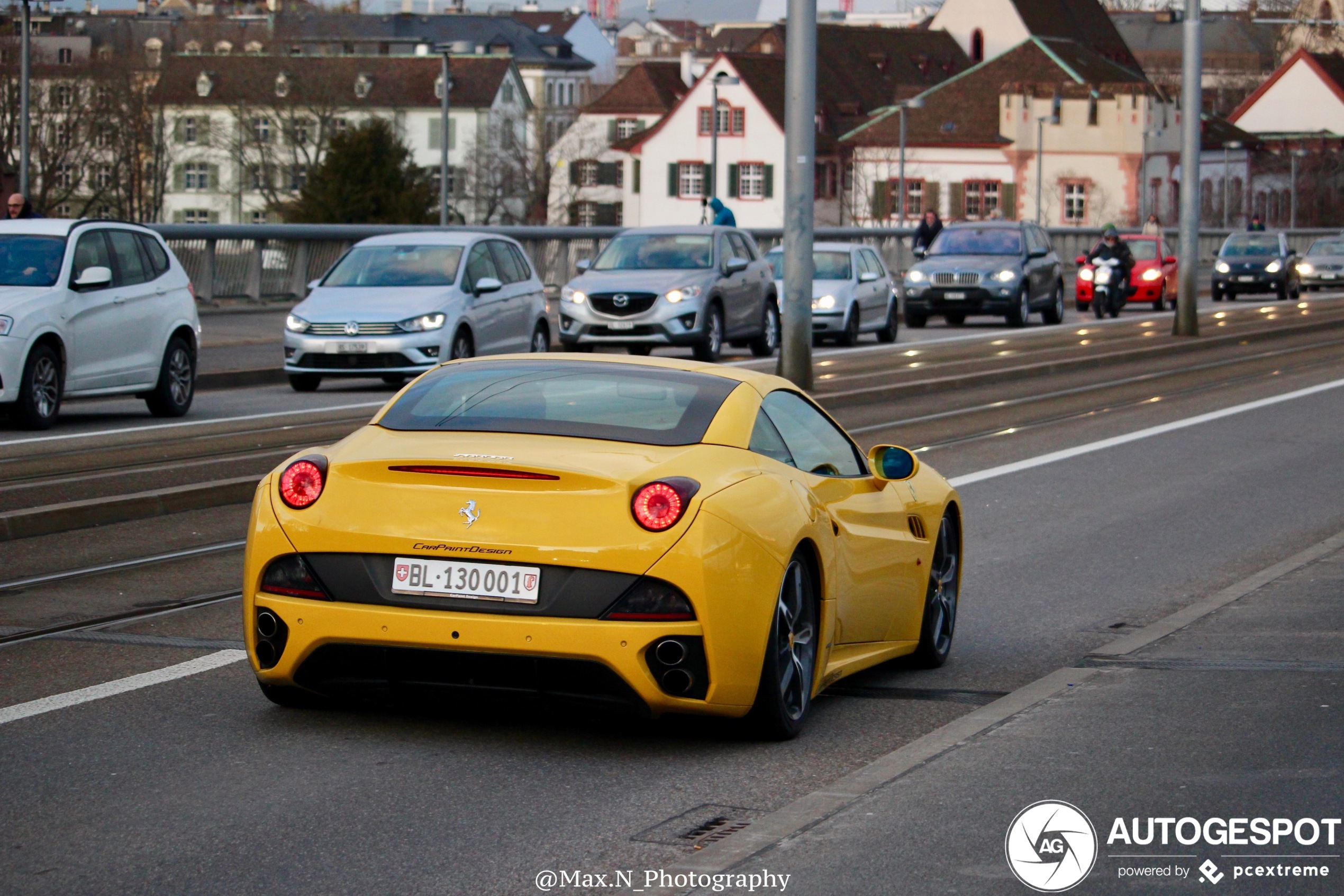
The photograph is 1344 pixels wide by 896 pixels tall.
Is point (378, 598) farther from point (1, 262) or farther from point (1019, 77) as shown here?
point (1019, 77)

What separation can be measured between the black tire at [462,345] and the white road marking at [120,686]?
1377 centimetres

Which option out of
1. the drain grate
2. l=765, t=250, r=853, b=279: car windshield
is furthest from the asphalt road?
l=765, t=250, r=853, b=279: car windshield

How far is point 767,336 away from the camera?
28312mm

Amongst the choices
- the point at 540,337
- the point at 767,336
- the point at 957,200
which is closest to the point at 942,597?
the point at 540,337

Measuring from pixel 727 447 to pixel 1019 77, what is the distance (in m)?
111

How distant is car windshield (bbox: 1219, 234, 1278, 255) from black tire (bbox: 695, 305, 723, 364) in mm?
27827

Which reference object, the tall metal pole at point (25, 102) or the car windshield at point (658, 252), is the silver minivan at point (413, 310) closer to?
the car windshield at point (658, 252)

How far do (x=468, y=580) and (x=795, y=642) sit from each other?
1163mm

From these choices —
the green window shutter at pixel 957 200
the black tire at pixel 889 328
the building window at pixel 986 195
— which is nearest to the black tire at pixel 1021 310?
the black tire at pixel 889 328

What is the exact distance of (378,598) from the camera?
6.23 metres

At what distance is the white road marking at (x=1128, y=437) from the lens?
15.1 meters

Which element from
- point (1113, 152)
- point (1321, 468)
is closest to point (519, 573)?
point (1321, 468)

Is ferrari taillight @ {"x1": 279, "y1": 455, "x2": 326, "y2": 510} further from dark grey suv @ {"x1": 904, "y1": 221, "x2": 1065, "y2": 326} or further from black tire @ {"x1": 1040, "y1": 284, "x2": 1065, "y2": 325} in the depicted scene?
black tire @ {"x1": 1040, "y1": 284, "x2": 1065, "y2": 325}

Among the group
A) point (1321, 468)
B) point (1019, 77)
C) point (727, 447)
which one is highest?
point (1019, 77)
